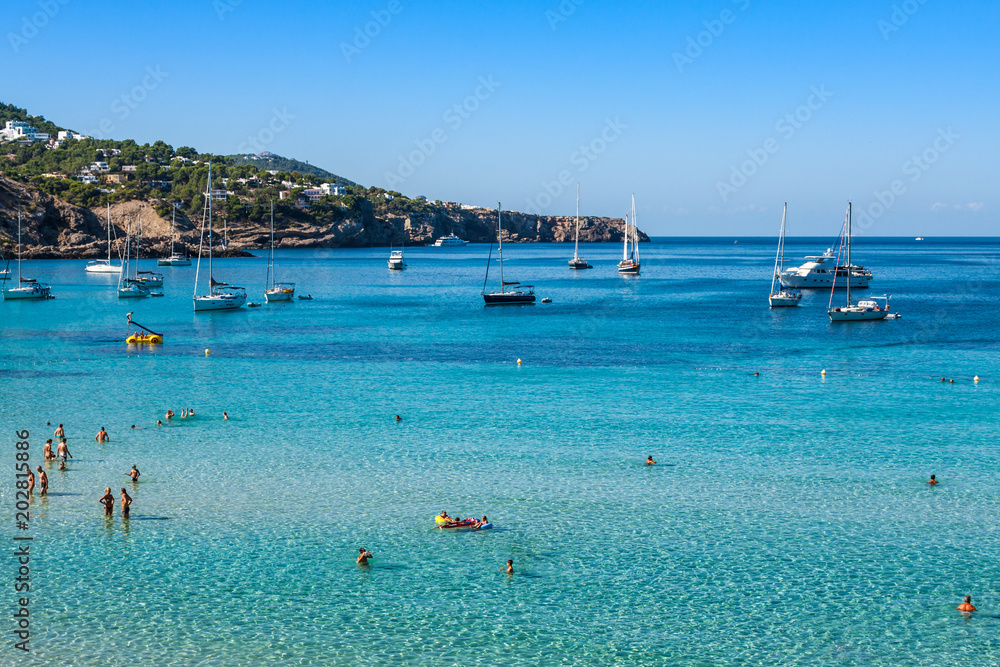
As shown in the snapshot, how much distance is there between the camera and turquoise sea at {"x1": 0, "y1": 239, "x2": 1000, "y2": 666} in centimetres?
2130

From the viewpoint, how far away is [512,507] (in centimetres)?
3028

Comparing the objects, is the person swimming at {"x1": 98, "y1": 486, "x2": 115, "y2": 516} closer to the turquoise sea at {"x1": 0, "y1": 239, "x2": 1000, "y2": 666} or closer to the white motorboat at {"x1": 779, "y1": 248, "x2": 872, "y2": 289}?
the turquoise sea at {"x1": 0, "y1": 239, "x2": 1000, "y2": 666}

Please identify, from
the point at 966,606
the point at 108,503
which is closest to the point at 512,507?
the point at 108,503

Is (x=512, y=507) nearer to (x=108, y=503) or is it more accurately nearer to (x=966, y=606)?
(x=108, y=503)

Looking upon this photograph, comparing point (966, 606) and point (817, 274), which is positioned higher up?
point (817, 274)

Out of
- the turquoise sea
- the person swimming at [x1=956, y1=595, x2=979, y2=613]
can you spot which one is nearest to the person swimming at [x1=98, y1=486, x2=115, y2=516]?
the turquoise sea

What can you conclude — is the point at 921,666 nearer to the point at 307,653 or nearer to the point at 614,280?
the point at 307,653

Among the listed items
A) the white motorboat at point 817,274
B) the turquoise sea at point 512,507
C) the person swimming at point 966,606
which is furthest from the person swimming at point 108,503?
the white motorboat at point 817,274

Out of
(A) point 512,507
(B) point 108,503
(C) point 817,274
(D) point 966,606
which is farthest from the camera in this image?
(C) point 817,274

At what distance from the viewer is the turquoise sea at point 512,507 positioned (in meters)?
21.3

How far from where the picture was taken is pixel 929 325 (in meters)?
87.8

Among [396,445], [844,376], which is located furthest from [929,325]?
[396,445]

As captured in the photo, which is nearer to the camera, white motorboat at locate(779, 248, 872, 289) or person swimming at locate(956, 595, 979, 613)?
person swimming at locate(956, 595, 979, 613)

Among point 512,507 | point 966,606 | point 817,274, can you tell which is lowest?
point 512,507
